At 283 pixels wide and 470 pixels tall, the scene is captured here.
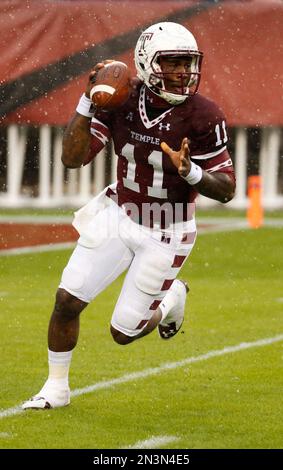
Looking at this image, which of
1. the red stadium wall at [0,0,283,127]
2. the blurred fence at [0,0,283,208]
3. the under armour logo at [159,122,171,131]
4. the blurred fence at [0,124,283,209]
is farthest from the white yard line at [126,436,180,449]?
the blurred fence at [0,124,283,209]

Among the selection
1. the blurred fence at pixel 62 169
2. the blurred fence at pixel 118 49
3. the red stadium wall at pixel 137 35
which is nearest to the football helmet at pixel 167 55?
the blurred fence at pixel 118 49

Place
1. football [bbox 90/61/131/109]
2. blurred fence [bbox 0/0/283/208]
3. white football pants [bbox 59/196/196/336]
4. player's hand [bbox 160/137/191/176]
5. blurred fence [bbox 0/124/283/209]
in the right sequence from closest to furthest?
1. player's hand [bbox 160/137/191/176]
2. football [bbox 90/61/131/109]
3. white football pants [bbox 59/196/196/336]
4. blurred fence [bbox 0/0/283/208]
5. blurred fence [bbox 0/124/283/209]

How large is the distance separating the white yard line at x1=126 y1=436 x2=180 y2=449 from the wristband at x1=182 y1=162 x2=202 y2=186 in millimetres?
986

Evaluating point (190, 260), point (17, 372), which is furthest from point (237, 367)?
point (190, 260)

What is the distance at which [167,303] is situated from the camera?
6016mm

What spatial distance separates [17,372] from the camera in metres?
6.27

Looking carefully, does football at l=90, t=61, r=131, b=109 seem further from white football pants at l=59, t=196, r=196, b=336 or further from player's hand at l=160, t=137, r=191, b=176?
white football pants at l=59, t=196, r=196, b=336

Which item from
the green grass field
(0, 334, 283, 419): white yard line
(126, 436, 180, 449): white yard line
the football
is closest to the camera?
(126, 436, 180, 449): white yard line

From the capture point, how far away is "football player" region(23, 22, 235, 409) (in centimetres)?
520

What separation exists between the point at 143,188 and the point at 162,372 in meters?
1.30

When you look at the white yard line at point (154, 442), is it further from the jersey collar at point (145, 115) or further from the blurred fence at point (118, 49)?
the blurred fence at point (118, 49)

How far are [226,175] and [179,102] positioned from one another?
0.36 meters

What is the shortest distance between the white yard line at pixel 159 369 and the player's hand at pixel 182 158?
4.12 ft

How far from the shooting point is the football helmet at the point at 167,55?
16.9 ft
